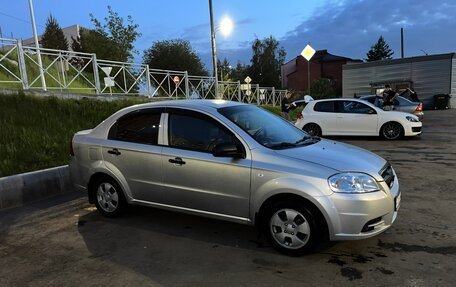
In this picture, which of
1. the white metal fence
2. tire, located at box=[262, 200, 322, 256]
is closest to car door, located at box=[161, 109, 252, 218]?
tire, located at box=[262, 200, 322, 256]

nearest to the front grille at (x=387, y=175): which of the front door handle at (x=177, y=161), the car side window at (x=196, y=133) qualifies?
the car side window at (x=196, y=133)

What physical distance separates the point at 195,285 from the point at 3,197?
406cm

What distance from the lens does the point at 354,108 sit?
41.5 ft

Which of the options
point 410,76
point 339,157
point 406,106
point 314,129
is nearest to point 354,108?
point 314,129

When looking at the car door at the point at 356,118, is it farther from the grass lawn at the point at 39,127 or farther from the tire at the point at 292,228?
the tire at the point at 292,228

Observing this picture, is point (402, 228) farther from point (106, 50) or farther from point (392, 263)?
point (106, 50)

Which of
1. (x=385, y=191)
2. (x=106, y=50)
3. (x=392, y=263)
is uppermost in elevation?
(x=106, y=50)

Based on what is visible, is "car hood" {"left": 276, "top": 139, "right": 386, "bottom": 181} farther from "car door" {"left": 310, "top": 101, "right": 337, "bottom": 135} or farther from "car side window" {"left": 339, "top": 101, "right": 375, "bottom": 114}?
"car door" {"left": 310, "top": 101, "right": 337, "bottom": 135}

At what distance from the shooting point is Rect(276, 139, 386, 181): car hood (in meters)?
3.96

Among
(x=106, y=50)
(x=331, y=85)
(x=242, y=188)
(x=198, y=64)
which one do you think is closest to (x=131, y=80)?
(x=106, y=50)

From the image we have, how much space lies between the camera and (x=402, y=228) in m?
4.68

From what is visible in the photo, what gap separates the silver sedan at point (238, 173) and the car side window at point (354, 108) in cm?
806

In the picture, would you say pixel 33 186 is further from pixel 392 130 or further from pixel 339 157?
pixel 392 130

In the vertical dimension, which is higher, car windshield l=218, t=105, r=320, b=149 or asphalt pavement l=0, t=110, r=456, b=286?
car windshield l=218, t=105, r=320, b=149
